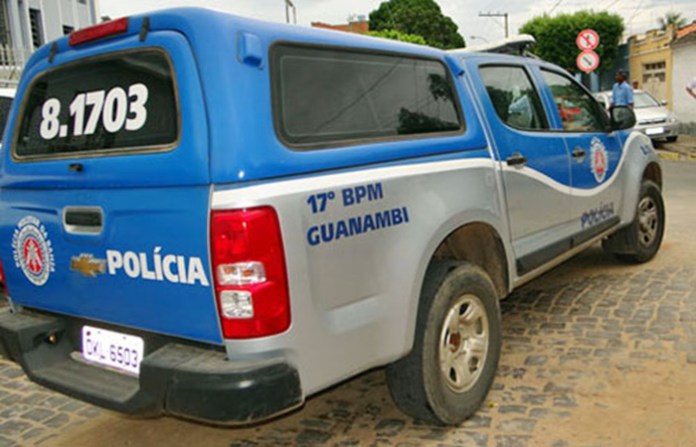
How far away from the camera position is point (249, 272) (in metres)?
2.25

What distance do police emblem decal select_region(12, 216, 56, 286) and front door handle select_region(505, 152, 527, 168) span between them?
2352mm

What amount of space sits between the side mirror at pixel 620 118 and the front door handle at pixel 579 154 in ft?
2.17

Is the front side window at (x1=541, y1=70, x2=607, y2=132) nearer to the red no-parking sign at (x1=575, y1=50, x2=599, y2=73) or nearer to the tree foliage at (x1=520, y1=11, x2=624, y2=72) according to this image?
the red no-parking sign at (x1=575, y1=50, x2=599, y2=73)

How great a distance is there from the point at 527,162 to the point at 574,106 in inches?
47.9

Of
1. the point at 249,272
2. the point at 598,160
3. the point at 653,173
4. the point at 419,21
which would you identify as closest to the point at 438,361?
the point at 249,272

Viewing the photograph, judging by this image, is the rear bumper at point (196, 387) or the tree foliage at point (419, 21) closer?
the rear bumper at point (196, 387)

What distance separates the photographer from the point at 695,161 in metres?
13.8

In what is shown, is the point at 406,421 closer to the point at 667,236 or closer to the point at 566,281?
the point at 566,281

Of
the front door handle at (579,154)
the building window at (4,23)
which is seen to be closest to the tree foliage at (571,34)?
the building window at (4,23)

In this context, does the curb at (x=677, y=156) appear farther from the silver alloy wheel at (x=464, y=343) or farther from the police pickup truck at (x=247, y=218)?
the silver alloy wheel at (x=464, y=343)

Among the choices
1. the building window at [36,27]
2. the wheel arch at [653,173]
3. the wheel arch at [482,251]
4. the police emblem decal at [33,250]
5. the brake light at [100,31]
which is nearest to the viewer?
the brake light at [100,31]

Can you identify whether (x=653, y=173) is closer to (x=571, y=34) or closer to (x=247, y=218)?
(x=247, y=218)

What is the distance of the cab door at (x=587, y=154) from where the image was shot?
175 inches

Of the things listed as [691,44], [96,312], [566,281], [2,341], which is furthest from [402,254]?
[691,44]
